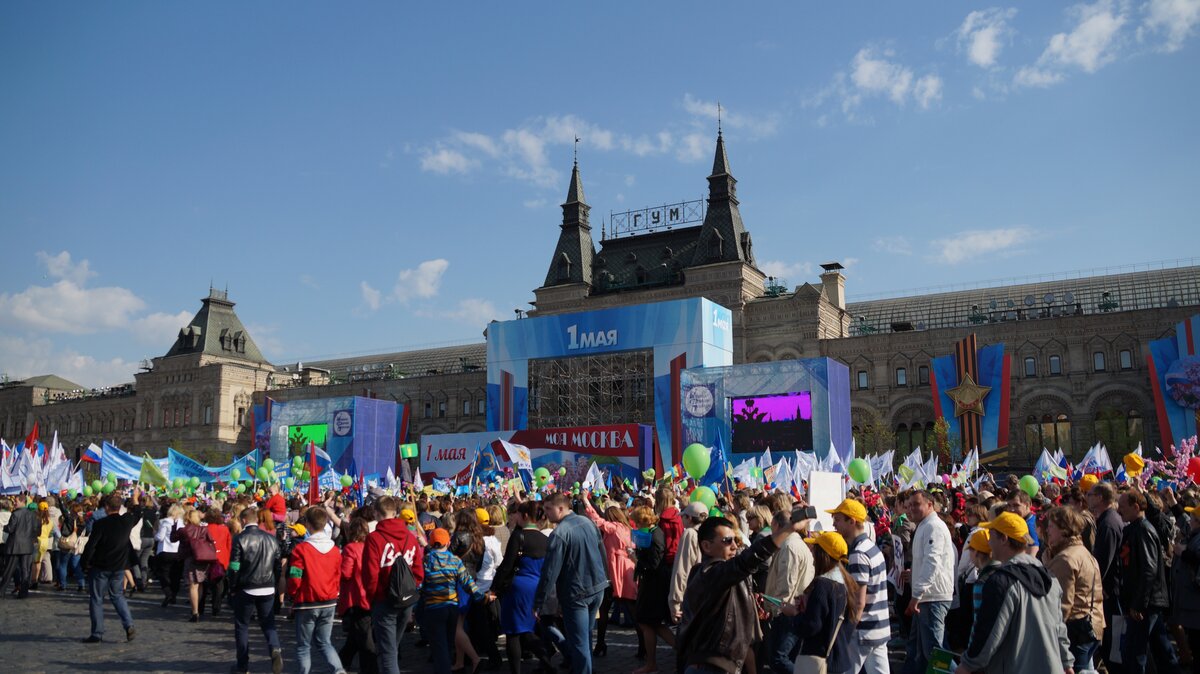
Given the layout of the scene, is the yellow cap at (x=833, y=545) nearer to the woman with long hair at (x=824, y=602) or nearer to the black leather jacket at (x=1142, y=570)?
the woman with long hair at (x=824, y=602)

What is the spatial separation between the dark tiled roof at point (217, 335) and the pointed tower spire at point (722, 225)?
42.2 metres

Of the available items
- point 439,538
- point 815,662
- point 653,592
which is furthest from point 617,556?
point 815,662

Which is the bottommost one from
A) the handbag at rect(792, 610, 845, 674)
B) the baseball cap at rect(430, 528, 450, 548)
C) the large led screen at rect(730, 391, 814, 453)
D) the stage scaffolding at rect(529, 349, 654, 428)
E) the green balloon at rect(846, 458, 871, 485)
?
the handbag at rect(792, 610, 845, 674)

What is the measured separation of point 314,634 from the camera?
9711 millimetres

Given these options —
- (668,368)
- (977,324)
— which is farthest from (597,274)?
(977,324)

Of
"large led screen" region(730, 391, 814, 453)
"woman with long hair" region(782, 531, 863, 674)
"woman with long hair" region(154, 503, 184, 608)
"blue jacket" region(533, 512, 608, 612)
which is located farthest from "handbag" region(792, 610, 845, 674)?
"large led screen" region(730, 391, 814, 453)

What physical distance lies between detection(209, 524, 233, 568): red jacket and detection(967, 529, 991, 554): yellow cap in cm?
1154

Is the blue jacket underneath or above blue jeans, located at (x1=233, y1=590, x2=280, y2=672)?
above

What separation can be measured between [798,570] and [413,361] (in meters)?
81.8

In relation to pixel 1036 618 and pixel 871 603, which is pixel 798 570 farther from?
pixel 1036 618

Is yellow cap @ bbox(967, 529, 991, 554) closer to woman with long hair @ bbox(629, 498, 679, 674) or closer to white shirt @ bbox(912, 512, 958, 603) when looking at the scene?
white shirt @ bbox(912, 512, 958, 603)

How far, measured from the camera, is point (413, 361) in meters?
87.3

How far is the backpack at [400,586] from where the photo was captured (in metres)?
9.18

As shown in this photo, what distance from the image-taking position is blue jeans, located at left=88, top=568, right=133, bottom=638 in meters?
12.2
